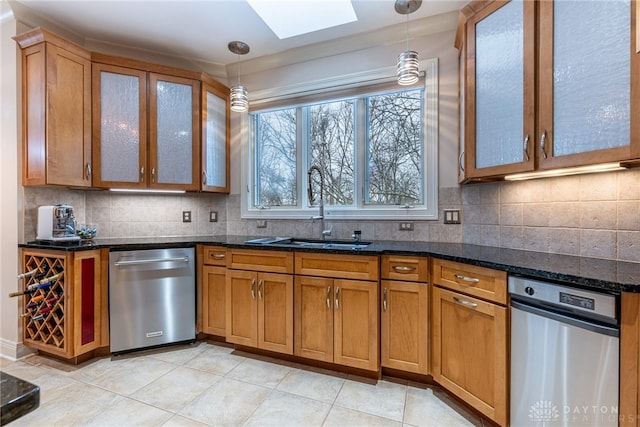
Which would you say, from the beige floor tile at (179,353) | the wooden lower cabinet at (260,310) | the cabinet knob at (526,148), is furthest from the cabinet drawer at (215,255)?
the cabinet knob at (526,148)

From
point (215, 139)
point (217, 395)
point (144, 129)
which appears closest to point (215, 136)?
point (215, 139)

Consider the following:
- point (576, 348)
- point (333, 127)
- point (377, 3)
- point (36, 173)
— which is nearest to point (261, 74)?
point (333, 127)

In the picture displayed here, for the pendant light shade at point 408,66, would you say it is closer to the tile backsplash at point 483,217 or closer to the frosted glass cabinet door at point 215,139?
the tile backsplash at point 483,217

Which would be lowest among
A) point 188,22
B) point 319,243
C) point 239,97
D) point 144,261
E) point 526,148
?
point 144,261

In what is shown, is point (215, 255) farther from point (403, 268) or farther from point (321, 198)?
point (403, 268)

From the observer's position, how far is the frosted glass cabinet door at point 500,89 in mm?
1672

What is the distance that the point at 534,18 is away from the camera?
5.33 ft

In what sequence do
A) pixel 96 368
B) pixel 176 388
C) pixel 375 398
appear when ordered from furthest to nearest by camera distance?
pixel 96 368, pixel 176 388, pixel 375 398

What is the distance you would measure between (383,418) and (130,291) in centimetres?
206

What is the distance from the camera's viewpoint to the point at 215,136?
3076 mm

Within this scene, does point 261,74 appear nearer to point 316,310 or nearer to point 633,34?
point 316,310

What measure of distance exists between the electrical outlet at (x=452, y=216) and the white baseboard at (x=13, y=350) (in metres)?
3.50

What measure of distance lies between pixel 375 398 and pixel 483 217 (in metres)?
1.46

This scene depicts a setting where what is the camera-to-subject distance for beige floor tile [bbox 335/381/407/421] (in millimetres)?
1777
